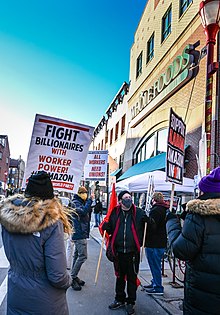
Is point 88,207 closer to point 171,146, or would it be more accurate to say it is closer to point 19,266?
point 171,146

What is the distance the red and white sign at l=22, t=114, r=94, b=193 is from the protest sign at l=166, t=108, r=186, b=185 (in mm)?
1456

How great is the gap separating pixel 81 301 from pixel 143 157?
13.9 meters

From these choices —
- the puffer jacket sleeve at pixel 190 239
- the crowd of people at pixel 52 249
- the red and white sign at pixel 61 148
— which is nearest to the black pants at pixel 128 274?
the red and white sign at pixel 61 148

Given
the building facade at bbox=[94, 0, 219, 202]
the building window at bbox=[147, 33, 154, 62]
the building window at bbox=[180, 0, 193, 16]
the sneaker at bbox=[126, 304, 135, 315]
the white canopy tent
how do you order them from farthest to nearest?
the building window at bbox=[147, 33, 154, 62]
the building window at bbox=[180, 0, 193, 16]
the building facade at bbox=[94, 0, 219, 202]
the white canopy tent
the sneaker at bbox=[126, 304, 135, 315]

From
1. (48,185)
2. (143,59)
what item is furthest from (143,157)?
(48,185)

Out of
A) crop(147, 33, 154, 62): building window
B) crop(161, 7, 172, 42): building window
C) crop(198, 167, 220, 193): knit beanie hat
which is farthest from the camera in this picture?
crop(147, 33, 154, 62): building window

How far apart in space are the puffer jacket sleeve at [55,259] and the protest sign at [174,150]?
3256 mm

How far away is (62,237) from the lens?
8.52 ft

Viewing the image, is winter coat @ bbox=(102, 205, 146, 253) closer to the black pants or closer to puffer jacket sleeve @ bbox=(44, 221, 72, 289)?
the black pants

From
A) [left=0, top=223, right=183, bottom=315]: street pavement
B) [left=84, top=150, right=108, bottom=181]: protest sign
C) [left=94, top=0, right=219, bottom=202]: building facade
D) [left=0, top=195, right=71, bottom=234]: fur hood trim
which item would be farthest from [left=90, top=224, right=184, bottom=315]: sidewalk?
[left=84, top=150, right=108, bottom=181]: protest sign

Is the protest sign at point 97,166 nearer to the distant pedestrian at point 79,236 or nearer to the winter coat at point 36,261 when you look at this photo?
the distant pedestrian at point 79,236

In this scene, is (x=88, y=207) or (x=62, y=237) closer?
(x=62, y=237)

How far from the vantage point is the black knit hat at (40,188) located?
2.79 metres

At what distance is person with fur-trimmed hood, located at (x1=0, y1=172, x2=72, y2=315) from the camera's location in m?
2.51
